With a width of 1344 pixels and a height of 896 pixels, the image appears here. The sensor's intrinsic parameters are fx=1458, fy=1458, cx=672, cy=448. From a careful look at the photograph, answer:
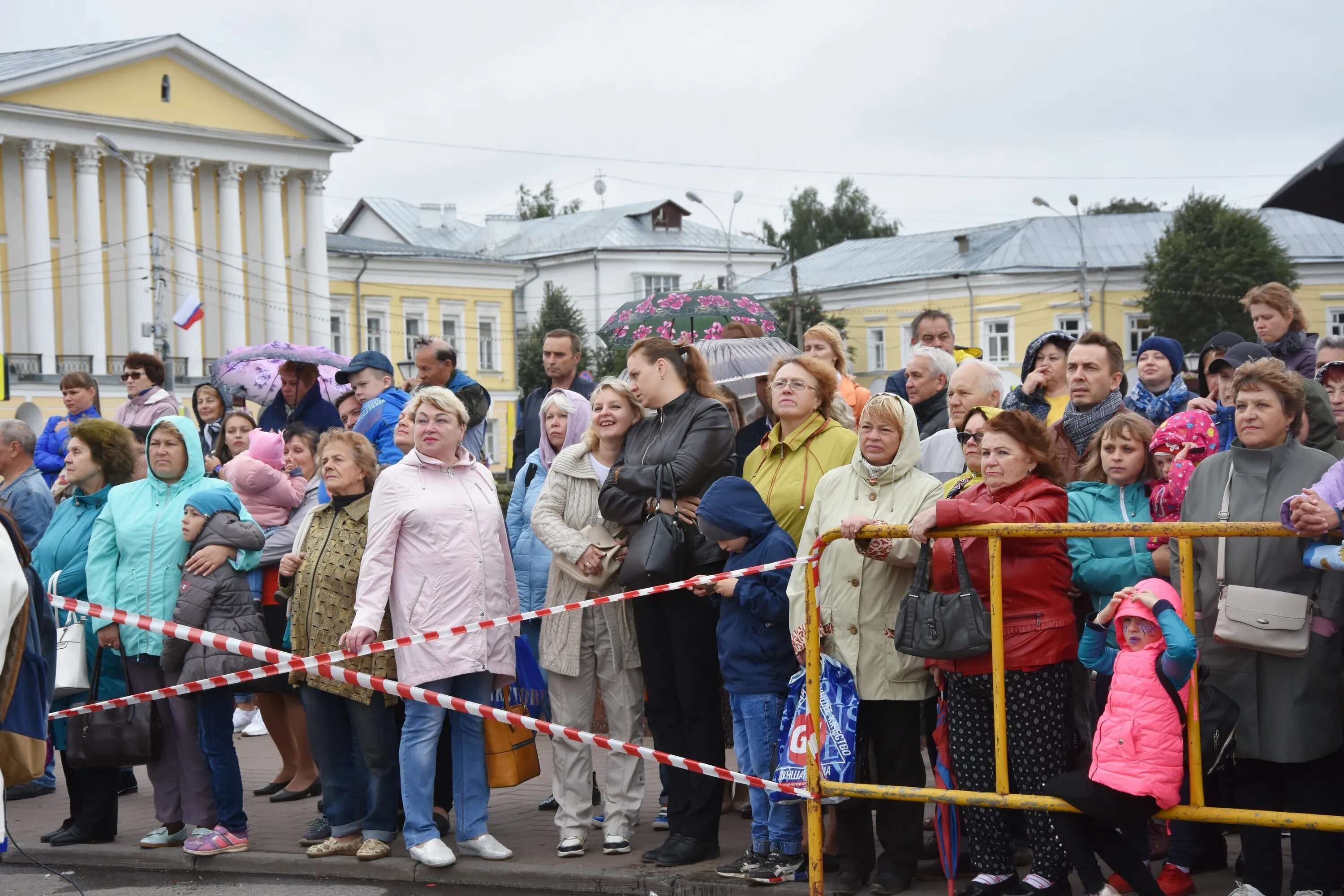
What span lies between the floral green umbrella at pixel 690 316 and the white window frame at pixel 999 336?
46186 mm

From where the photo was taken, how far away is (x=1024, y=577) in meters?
5.32

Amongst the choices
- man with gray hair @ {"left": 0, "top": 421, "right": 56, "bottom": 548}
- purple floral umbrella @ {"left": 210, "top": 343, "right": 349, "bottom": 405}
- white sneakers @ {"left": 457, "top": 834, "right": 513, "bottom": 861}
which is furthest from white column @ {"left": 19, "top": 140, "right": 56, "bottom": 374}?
white sneakers @ {"left": 457, "top": 834, "right": 513, "bottom": 861}

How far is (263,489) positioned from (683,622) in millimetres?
3141

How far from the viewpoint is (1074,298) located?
187 feet

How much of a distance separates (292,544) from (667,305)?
5289mm

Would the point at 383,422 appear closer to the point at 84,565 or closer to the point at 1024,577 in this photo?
the point at 84,565

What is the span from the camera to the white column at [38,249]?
159 ft

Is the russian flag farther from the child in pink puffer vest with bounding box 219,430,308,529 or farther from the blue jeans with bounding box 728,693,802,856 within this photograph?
the blue jeans with bounding box 728,693,802,856

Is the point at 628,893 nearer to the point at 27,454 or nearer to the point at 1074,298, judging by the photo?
the point at 27,454

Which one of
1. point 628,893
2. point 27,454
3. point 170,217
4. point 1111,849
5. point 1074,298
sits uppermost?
point 170,217

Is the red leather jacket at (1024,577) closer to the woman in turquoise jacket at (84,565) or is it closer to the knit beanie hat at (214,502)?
the knit beanie hat at (214,502)

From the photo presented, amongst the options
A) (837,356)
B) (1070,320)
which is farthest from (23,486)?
(1070,320)

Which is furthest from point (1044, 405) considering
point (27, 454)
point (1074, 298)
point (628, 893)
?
point (1074, 298)

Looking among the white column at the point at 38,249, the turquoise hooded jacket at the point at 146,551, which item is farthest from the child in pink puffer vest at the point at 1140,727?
the white column at the point at 38,249
